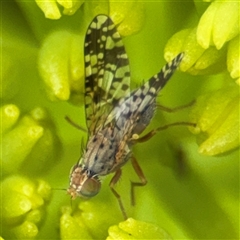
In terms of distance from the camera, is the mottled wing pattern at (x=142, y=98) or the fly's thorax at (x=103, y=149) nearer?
the mottled wing pattern at (x=142, y=98)

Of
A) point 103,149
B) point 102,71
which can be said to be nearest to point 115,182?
point 103,149

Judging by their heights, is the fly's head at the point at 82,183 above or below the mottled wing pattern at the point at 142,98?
below

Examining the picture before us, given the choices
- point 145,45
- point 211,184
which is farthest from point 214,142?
point 145,45

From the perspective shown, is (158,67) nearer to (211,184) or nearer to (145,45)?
(145,45)

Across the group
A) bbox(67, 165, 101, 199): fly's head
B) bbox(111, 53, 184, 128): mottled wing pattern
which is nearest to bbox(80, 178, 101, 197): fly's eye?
bbox(67, 165, 101, 199): fly's head

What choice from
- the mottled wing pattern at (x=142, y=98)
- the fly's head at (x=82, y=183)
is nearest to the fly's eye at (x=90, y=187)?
the fly's head at (x=82, y=183)

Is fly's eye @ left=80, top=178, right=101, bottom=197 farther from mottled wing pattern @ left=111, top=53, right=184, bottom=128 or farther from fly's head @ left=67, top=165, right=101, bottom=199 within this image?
mottled wing pattern @ left=111, top=53, right=184, bottom=128

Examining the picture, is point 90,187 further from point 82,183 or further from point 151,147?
point 151,147

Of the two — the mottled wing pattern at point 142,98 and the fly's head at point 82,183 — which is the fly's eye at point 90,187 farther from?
the mottled wing pattern at point 142,98
